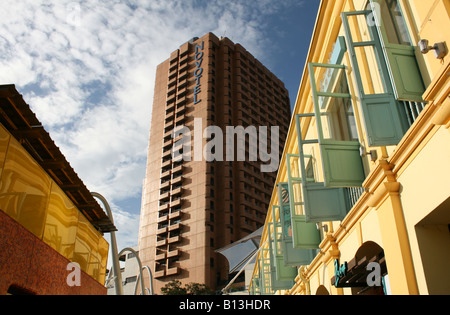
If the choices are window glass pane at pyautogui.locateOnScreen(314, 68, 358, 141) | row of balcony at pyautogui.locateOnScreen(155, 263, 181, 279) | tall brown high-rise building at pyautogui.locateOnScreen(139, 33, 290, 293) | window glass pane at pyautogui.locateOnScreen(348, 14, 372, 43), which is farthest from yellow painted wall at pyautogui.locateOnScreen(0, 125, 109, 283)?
row of balcony at pyautogui.locateOnScreen(155, 263, 181, 279)

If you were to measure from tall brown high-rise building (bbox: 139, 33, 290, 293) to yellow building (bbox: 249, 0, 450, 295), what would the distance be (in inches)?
2174

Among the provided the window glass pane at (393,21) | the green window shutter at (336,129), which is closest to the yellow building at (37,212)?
the green window shutter at (336,129)

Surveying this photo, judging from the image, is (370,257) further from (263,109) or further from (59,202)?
(263,109)

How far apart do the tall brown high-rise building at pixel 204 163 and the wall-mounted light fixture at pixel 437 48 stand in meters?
59.6

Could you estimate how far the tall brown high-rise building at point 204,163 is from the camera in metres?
66.1

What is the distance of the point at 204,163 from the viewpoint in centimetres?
7075

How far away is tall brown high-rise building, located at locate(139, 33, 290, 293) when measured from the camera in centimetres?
6612

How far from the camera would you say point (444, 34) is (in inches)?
204

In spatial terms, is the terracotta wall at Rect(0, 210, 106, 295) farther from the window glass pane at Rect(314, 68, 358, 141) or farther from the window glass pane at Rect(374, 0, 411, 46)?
the window glass pane at Rect(374, 0, 411, 46)

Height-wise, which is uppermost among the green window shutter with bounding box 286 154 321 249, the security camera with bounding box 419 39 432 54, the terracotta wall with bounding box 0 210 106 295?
the security camera with bounding box 419 39 432 54

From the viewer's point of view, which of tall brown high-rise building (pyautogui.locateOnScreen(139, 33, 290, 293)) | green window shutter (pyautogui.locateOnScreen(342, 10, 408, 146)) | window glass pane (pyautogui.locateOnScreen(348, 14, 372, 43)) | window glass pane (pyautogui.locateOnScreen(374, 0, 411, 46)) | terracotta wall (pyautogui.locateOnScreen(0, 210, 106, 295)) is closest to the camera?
green window shutter (pyautogui.locateOnScreen(342, 10, 408, 146))

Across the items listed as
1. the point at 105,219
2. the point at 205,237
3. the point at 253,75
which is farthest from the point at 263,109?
the point at 105,219

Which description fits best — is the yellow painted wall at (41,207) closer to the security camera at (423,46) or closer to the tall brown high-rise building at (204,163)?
the security camera at (423,46)
